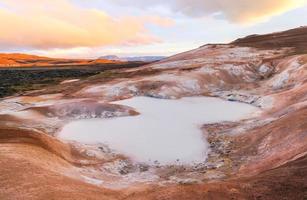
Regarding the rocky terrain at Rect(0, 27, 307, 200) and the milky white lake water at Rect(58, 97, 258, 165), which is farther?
the milky white lake water at Rect(58, 97, 258, 165)

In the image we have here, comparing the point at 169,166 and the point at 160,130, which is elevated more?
the point at 160,130

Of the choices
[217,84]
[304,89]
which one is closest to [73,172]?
[304,89]

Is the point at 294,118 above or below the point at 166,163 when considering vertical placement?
above

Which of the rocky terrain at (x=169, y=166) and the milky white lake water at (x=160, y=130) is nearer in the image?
the rocky terrain at (x=169, y=166)

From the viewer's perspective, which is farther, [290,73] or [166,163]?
[290,73]

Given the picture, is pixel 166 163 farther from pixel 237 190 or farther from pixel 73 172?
pixel 237 190
